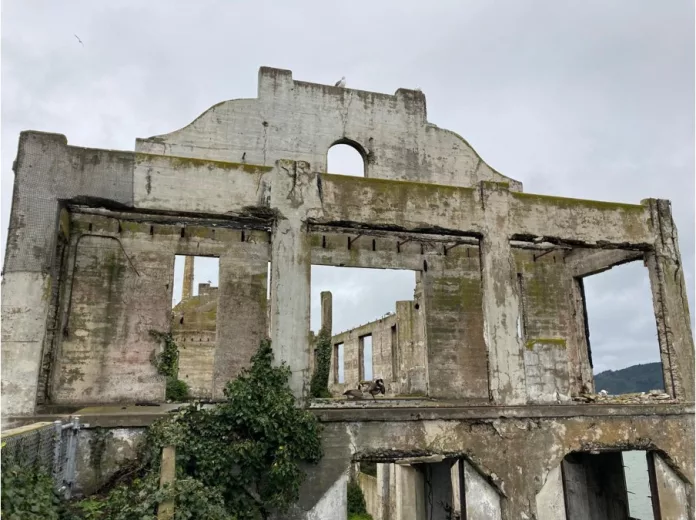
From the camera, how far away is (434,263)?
15.4 metres

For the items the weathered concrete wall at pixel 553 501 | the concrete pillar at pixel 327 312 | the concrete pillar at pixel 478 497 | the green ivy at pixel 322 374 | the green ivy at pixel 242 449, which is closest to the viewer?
the green ivy at pixel 242 449

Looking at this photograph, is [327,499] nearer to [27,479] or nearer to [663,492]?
[27,479]

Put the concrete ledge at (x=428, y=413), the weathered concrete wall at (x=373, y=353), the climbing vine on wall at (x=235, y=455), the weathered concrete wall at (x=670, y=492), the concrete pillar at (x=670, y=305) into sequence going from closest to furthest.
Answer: the climbing vine on wall at (x=235, y=455) → the concrete ledge at (x=428, y=413) → the weathered concrete wall at (x=670, y=492) → the concrete pillar at (x=670, y=305) → the weathered concrete wall at (x=373, y=353)

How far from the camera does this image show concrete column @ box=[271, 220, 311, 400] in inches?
365

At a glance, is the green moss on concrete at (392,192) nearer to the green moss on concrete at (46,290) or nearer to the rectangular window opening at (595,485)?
the green moss on concrete at (46,290)

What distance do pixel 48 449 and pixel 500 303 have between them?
7.99 meters

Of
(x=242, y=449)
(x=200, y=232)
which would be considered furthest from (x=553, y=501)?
(x=200, y=232)

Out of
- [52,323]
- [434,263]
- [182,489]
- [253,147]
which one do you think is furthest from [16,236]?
[434,263]

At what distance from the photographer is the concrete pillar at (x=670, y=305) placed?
11.4m

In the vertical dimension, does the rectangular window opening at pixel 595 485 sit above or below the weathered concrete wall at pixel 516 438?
below

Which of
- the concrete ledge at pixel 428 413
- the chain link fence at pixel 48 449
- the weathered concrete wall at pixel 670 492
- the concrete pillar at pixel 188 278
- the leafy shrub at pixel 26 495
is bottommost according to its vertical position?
the weathered concrete wall at pixel 670 492

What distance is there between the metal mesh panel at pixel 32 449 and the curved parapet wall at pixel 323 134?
8.23 metres

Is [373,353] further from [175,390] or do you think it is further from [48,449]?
[48,449]

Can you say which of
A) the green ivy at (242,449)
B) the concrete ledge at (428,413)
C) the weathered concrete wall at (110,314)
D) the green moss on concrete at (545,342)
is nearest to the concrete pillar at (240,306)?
the weathered concrete wall at (110,314)
